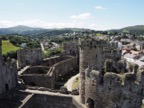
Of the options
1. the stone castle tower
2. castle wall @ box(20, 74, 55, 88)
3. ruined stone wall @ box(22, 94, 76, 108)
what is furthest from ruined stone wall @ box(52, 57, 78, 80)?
the stone castle tower

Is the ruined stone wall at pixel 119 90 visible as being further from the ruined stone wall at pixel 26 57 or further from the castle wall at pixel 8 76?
the ruined stone wall at pixel 26 57

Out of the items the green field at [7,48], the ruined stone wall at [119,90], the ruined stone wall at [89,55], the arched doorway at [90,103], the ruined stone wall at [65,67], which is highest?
the ruined stone wall at [89,55]

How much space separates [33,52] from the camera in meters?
45.5

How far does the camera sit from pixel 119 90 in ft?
55.9

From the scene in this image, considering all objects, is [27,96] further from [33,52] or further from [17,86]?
[33,52]

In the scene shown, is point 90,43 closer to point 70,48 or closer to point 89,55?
point 89,55

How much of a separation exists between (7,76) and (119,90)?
15.6m

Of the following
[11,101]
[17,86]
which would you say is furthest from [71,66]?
[11,101]

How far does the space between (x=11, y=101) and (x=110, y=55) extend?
21634 mm

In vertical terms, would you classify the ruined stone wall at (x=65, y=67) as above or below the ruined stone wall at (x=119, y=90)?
below

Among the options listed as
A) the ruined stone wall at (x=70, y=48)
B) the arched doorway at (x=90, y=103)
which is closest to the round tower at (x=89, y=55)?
the arched doorway at (x=90, y=103)

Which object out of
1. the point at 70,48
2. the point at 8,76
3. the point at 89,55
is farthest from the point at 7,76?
the point at 70,48

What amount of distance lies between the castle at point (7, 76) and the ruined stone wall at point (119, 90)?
43.6 ft

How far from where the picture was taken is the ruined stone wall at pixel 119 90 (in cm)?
1695
